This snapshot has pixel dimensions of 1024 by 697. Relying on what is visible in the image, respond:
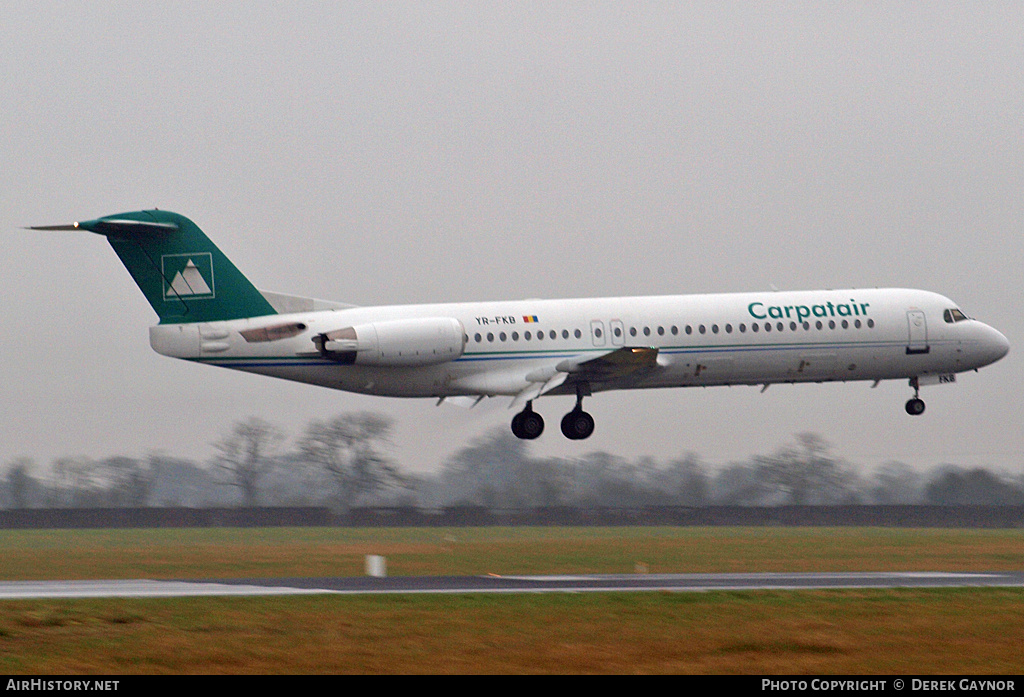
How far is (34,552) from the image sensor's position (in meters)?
43.2

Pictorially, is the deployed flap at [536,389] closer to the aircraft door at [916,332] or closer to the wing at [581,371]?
the wing at [581,371]

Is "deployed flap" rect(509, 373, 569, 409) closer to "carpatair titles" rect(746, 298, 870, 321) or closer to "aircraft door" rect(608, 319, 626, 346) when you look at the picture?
"aircraft door" rect(608, 319, 626, 346)

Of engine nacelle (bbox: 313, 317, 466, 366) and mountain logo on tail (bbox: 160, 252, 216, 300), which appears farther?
mountain logo on tail (bbox: 160, 252, 216, 300)

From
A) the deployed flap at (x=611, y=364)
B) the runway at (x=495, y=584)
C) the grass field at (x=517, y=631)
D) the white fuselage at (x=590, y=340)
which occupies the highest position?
the white fuselage at (x=590, y=340)

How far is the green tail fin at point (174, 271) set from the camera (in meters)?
40.9

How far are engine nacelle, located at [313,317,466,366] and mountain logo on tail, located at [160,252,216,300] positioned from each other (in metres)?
3.65

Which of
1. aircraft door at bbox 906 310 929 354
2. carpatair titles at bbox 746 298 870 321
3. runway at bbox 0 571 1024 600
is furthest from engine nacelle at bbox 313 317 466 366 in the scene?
aircraft door at bbox 906 310 929 354

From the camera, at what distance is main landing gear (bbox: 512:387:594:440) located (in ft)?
145

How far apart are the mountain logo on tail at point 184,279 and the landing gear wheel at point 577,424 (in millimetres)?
11604

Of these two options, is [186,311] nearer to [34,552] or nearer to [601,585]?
[34,552]

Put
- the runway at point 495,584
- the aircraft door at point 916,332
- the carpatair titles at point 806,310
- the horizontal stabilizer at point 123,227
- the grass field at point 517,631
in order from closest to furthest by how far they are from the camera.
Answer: the grass field at point 517,631
the runway at point 495,584
the horizontal stabilizer at point 123,227
the carpatair titles at point 806,310
the aircraft door at point 916,332

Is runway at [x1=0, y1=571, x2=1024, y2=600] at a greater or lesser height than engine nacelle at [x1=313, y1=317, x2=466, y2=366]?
lesser

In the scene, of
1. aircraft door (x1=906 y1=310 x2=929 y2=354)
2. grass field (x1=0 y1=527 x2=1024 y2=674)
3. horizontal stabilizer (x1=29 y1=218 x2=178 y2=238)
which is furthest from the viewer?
aircraft door (x1=906 y1=310 x2=929 y2=354)

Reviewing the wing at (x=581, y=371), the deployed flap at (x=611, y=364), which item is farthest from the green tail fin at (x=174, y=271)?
the deployed flap at (x=611, y=364)
